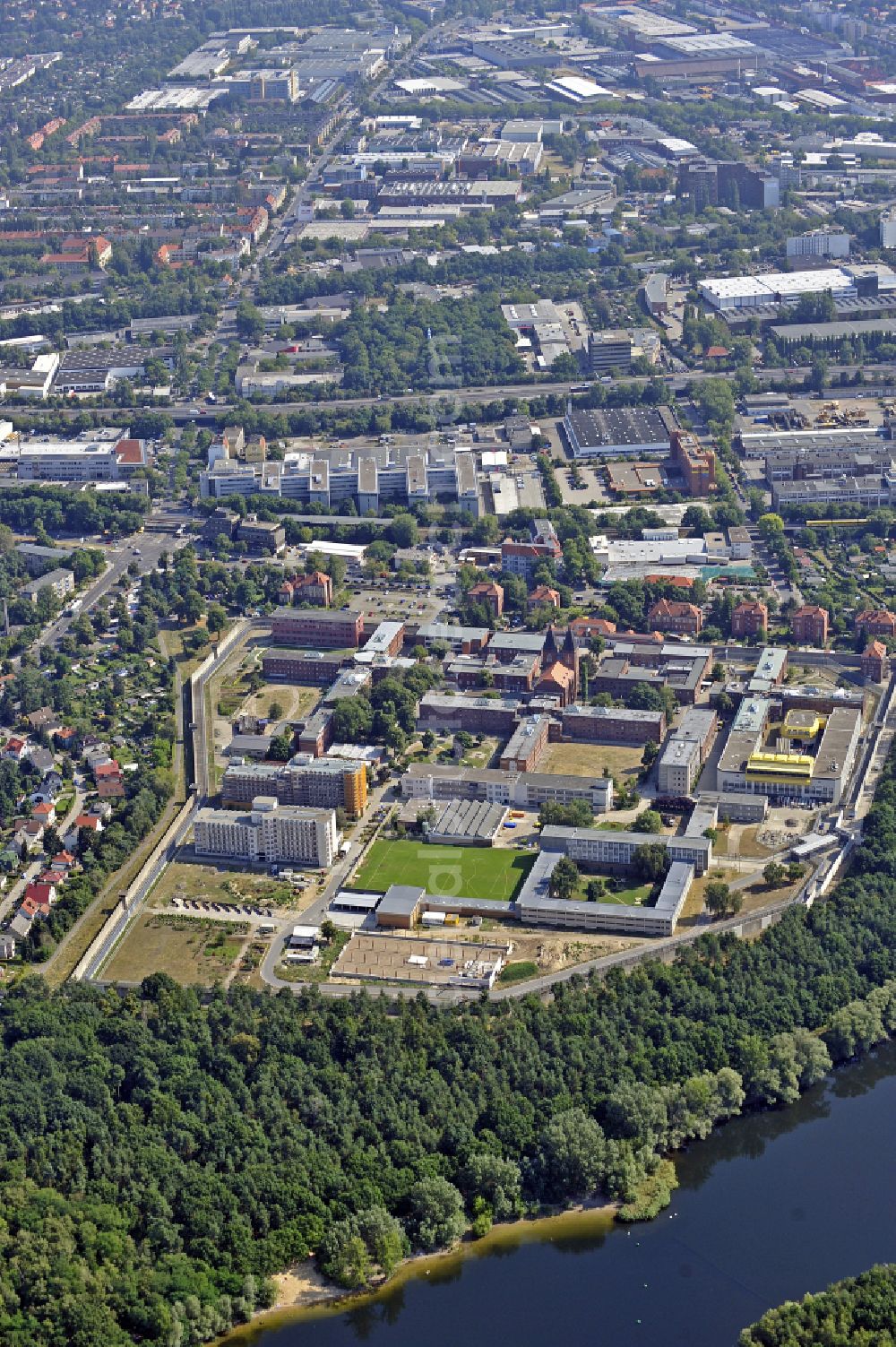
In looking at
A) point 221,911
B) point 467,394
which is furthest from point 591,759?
point 467,394

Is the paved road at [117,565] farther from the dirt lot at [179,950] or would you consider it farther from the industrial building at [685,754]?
the industrial building at [685,754]

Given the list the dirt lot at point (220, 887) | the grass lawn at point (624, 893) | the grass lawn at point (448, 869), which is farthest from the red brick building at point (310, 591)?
the grass lawn at point (624, 893)

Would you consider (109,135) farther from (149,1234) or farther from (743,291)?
(149,1234)

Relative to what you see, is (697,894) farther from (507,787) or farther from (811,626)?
(811,626)

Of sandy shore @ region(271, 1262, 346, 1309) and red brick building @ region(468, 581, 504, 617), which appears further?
red brick building @ region(468, 581, 504, 617)

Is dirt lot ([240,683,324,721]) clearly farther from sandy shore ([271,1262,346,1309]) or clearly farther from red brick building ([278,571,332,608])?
sandy shore ([271,1262,346,1309])

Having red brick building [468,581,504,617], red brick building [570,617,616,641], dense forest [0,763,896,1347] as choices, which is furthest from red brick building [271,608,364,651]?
dense forest [0,763,896,1347]

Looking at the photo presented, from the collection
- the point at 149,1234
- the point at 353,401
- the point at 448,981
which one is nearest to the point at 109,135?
the point at 353,401
